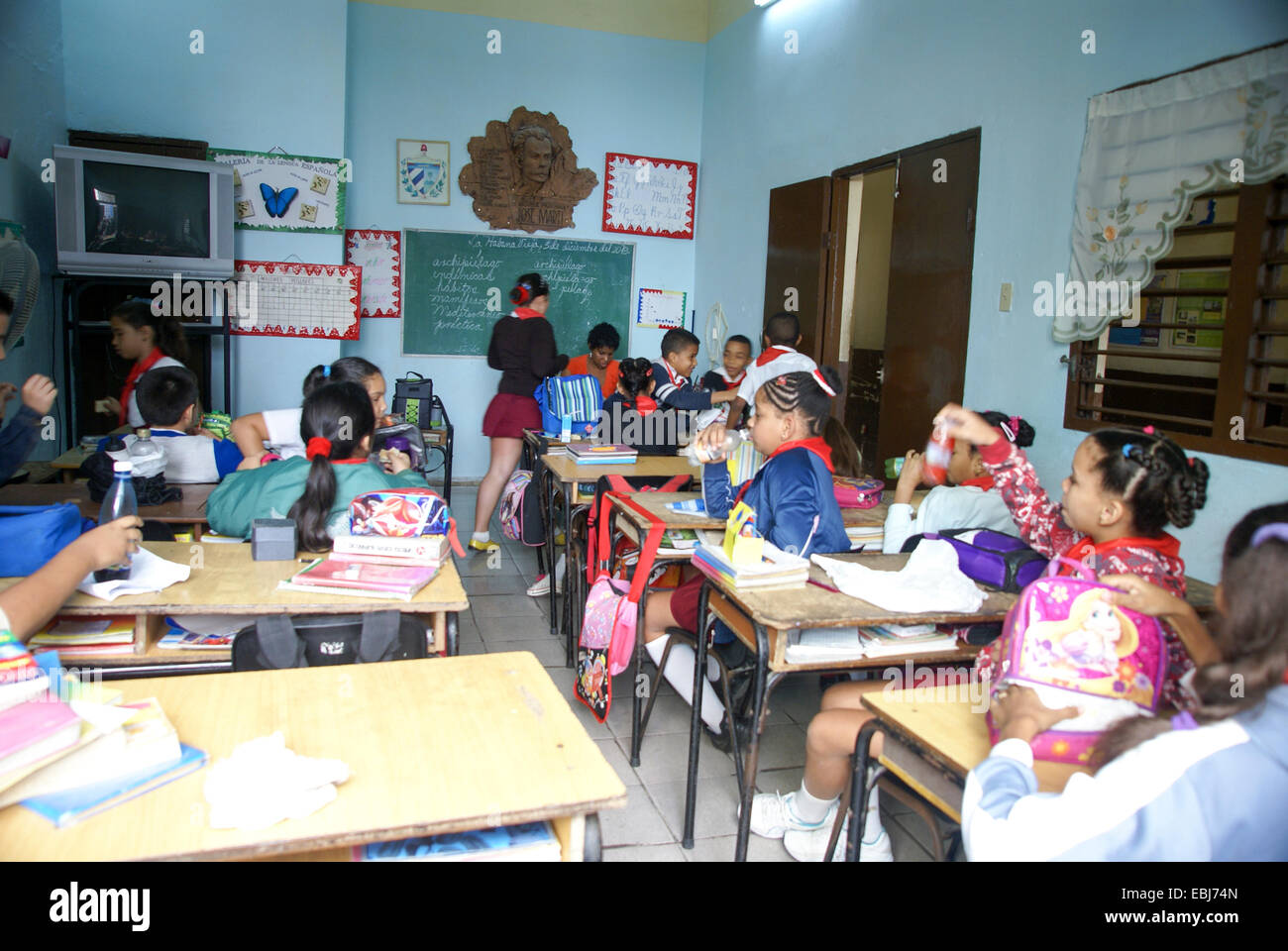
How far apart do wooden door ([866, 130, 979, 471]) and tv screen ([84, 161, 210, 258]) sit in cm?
402

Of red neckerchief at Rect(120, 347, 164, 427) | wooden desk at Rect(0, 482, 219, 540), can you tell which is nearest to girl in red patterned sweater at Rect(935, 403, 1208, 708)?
wooden desk at Rect(0, 482, 219, 540)

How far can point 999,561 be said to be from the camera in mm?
2133

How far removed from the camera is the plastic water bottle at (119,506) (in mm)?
1949

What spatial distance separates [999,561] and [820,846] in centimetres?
84

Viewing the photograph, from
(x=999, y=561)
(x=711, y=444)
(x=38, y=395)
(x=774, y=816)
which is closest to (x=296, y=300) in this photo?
(x=38, y=395)

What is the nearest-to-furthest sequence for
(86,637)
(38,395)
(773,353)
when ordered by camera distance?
1. (86,637)
2. (38,395)
3. (773,353)

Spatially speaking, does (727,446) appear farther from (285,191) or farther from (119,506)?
(285,191)

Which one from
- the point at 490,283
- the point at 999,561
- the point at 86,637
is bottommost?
the point at 86,637

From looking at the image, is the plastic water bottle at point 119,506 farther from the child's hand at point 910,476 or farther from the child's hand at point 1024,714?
the child's hand at point 910,476
